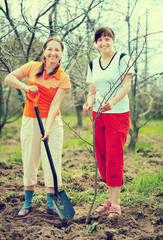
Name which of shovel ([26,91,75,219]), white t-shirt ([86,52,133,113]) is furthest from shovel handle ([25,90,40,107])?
white t-shirt ([86,52,133,113])

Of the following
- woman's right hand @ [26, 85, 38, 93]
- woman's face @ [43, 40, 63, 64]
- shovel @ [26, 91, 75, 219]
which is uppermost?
woman's face @ [43, 40, 63, 64]

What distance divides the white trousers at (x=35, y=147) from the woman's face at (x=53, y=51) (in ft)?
1.88

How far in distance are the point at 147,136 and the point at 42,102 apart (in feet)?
19.0

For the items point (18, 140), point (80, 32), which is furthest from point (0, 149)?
point (80, 32)

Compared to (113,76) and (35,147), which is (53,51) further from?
(35,147)

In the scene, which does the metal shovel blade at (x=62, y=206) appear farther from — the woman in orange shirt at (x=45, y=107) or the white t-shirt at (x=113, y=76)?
the white t-shirt at (x=113, y=76)

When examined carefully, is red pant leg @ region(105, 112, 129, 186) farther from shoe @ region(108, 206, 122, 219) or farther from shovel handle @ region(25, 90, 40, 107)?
shovel handle @ region(25, 90, 40, 107)

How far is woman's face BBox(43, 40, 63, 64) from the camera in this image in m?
2.57

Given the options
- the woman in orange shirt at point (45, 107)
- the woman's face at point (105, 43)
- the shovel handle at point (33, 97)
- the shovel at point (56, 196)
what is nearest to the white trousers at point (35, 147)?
the woman in orange shirt at point (45, 107)

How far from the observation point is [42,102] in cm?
265

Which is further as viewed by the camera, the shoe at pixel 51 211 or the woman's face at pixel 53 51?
the shoe at pixel 51 211

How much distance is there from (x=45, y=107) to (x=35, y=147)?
15.8 inches

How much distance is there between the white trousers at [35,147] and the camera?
2.66m

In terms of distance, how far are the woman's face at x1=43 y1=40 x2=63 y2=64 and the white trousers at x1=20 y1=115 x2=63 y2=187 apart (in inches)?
22.6
